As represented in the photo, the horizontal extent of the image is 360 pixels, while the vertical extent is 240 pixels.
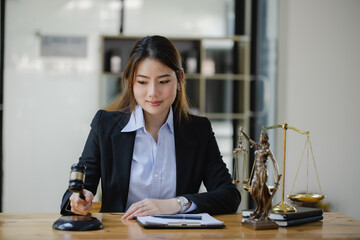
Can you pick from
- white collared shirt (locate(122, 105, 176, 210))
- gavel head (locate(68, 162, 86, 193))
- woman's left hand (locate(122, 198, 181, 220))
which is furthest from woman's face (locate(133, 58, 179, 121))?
gavel head (locate(68, 162, 86, 193))

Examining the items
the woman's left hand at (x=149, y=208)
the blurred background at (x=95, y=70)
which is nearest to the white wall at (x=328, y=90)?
the blurred background at (x=95, y=70)

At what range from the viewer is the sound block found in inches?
61.9

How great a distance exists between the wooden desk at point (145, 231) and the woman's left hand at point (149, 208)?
0.13 ft

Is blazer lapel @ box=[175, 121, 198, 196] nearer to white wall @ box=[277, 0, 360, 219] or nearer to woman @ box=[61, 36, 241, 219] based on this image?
woman @ box=[61, 36, 241, 219]

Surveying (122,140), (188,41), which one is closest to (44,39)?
(188,41)

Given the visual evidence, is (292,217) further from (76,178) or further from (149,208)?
(76,178)

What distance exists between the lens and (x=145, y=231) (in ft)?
5.18

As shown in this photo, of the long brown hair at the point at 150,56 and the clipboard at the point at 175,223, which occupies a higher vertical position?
the long brown hair at the point at 150,56

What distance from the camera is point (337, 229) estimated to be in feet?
5.59

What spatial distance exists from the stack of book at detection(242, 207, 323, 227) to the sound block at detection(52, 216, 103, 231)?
1.67 feet

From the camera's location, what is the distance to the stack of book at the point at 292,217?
171 cm

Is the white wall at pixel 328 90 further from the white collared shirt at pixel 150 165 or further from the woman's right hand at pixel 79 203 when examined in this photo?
the woman's right hand at pixel 79 203

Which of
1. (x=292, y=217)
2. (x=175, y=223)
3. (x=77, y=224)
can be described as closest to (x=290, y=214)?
(x=292, y=217)

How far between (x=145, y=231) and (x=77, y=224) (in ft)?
0.72
